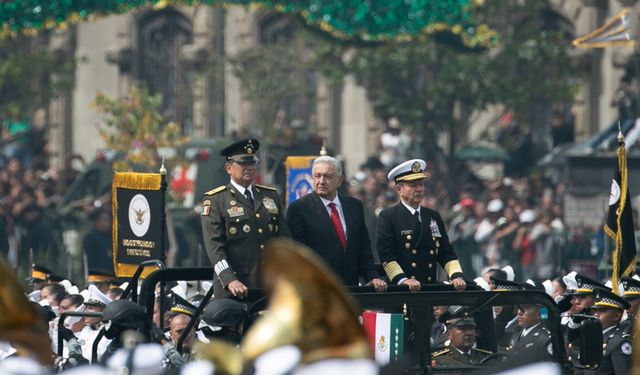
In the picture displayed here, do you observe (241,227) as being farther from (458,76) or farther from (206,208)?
(458,76)

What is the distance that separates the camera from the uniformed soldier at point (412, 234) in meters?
12.0

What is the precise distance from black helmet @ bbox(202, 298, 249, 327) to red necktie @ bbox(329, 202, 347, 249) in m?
1.96

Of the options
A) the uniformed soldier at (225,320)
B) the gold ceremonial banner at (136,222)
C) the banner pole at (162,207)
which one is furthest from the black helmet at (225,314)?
the gold ceremonial banner at (136,222)

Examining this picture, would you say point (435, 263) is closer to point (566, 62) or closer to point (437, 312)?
Answer: point (437, 312)

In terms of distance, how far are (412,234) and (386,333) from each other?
186 cm

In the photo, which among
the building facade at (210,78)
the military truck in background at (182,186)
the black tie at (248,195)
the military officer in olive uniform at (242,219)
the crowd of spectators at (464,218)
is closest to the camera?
the military officer in olive uniform at (242,219)

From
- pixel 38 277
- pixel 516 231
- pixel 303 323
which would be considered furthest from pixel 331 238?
pixel 516 231

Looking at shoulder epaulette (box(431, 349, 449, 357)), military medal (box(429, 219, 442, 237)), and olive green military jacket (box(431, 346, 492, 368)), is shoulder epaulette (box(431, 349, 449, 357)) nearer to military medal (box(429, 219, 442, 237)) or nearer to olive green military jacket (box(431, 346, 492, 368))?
olive green military jacket (box(431, 346, 492, 368))

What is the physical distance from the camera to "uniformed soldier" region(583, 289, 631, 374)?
11180mm

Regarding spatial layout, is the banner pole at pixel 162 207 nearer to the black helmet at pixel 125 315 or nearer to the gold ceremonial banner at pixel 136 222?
the gold ceremonial banner at pixel 136 222

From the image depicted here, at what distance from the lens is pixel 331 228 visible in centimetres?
1188

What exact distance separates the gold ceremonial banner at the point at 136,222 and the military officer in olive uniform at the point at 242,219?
2.34m

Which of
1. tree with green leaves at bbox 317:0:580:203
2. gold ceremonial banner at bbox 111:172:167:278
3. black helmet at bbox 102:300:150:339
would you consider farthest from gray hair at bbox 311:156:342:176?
tree with green leaves at bbox 317:0:580:203

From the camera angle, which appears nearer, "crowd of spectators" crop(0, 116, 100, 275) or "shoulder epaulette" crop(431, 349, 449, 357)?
"shoulder epaulette" crop(431, 349, 449, 357)
